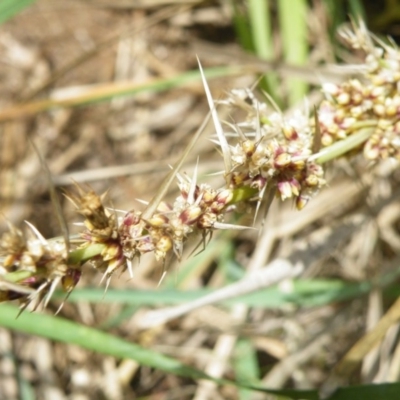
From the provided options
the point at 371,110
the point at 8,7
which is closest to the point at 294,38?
the point at 8,7

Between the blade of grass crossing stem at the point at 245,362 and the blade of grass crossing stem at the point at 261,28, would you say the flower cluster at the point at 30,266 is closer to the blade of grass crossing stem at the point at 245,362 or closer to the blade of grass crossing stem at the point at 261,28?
the blade of grass crossing stem at the point at 245,362

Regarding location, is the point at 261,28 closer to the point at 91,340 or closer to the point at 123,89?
the point at 123,89

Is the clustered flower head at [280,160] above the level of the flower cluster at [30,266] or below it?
above

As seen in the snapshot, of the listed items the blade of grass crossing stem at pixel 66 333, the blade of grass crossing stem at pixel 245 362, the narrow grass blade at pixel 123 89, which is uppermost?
the narrow grass blade at pixel 123 89

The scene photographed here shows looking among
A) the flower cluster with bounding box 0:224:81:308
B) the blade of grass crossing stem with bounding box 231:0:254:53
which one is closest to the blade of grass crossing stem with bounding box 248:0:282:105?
the blade of grass crossing stem with bounding box 231:0:254:53

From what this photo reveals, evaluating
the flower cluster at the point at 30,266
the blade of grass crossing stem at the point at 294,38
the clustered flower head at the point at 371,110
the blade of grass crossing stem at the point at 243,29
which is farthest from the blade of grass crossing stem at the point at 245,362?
the flower cluster at the point at 30,266

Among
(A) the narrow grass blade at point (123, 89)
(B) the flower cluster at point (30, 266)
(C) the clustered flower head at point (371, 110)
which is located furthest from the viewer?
(A) the narrow grass blade at point (123, 89)
